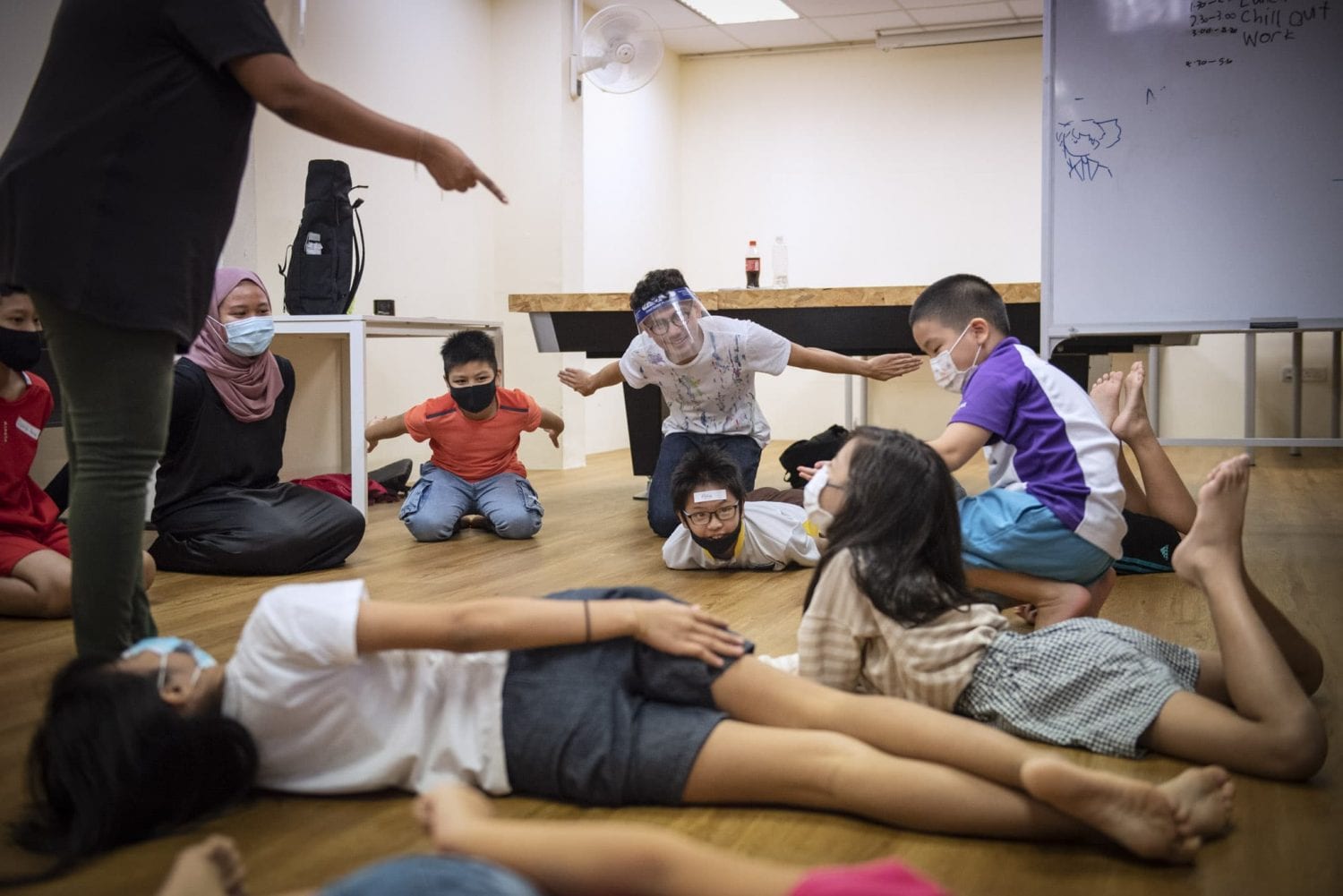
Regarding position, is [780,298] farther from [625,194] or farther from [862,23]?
[862,23]

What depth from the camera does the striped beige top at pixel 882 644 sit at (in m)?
1.60

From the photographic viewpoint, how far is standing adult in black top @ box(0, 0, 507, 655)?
166 cm

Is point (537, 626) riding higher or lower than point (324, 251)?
lower

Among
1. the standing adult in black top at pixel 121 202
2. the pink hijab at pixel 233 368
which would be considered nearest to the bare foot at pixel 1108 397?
the standing adult in black top at pixel 121 202

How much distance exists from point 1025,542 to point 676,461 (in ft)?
5.61

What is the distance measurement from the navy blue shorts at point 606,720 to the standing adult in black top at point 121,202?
689mm

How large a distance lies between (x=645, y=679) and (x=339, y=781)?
1.32ft

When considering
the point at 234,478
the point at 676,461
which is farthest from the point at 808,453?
the point at 234,478

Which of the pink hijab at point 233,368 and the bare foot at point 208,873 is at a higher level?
the pink hijab at point 233,368

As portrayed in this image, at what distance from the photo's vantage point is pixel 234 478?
340cm

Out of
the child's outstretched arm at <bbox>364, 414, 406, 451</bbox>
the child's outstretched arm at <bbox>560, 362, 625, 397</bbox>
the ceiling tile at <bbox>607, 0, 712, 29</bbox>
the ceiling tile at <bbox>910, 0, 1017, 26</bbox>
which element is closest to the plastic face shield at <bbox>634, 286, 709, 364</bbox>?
the child's outstretched arm at <bbox>560, 362, 625, 397</bbox>

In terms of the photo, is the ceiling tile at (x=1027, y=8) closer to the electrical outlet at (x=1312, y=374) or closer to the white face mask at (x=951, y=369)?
the electrical outlet at (x=1312, y=374)

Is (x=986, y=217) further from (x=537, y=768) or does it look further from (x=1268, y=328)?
(x=537, y=768)

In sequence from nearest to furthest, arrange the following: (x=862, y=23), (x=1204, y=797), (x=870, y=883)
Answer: (x=870, y=883), (x=1204, y=797), (x=862, y=23)
